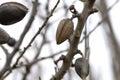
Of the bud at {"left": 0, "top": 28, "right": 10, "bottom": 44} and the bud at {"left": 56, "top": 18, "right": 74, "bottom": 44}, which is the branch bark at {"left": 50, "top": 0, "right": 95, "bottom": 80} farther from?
the bud at {"left": 0, "top": 28, "right": 10, "bottom": 44}

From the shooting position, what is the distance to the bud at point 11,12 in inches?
56.2

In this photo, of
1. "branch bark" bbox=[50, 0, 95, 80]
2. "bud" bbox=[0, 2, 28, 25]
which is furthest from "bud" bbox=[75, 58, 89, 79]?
"bud" bbox=[0, 2, 28, 25]

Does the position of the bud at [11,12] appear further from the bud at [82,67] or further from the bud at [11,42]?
the bud at [82,67]

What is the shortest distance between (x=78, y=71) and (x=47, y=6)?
152cm

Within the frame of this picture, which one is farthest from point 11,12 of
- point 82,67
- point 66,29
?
point 82,67

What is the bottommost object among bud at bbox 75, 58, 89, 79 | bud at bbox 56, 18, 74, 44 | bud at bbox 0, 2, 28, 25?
bud at bbox 75, 58, 89, 79

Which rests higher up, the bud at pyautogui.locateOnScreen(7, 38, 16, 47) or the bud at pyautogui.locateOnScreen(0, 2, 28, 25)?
the bud at pyautogui.locateOnScreen(0, 2, 28, 25)

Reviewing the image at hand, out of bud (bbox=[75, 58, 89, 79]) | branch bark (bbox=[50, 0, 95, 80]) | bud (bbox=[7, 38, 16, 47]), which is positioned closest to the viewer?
branch bark (bbox=[50, 0, 95, 80])

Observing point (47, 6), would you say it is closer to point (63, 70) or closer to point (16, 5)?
point (16, 5)

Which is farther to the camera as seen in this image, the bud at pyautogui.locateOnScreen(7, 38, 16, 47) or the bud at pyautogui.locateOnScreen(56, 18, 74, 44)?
the bud at pyautogui.locateOnScreen(7, 38, 16, 47)

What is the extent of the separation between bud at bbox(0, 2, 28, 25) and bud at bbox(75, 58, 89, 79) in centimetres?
30

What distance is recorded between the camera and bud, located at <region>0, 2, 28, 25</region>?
143 cm

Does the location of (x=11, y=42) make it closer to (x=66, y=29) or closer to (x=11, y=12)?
(x=11, y=12)

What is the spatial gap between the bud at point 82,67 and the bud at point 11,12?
30cm
